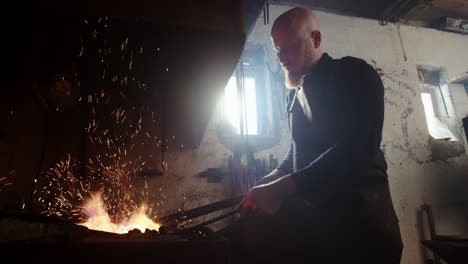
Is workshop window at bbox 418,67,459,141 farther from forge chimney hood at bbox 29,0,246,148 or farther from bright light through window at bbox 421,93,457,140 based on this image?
forge chimney hood at bbox 29,0,246,148

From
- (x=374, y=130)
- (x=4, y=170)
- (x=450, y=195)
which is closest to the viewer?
(x=374, y=130)

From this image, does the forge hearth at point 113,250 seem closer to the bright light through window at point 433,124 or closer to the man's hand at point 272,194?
the man's hand at point 272,194

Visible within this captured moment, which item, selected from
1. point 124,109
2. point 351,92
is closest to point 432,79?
point 351,92

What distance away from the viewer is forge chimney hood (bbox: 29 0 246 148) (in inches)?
35.9

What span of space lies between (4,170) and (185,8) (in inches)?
52.7

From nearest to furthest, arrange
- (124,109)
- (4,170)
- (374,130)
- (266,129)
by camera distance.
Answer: (374,130) < (4,170) < (124,109) < (266,129)

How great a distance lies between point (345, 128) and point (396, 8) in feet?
8.94

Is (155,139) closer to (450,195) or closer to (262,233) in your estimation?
(262,233)

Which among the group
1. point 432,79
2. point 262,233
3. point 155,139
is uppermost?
point 432,79

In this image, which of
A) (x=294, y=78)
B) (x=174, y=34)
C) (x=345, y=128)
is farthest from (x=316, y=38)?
(x=174, y=34)

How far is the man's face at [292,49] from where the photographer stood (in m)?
1.79

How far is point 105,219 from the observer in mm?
1827

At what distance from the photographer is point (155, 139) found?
221 centimetres

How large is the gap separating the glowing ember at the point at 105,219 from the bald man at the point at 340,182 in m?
0.66
